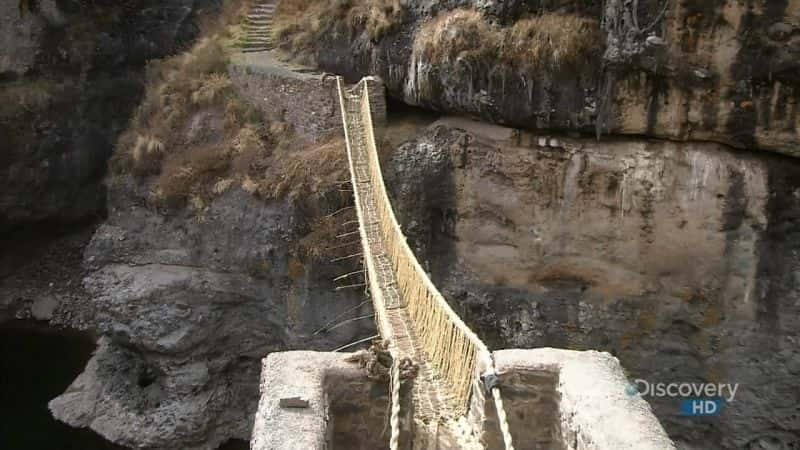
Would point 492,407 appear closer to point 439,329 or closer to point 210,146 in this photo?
point 439,329

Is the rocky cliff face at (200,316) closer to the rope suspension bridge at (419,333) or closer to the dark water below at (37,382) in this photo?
the dark water below at (37,382)

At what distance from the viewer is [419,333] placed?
20.8 feet

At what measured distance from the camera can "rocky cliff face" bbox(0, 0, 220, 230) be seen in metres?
15.7

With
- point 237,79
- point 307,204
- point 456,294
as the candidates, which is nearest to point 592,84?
point 456,294

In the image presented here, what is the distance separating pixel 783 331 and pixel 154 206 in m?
11.0

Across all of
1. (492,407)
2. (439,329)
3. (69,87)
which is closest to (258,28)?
(69,87)

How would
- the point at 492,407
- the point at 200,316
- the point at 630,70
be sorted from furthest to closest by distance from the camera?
1. the point at 200,316
2. the point at 630,70
3. the point at 492,407

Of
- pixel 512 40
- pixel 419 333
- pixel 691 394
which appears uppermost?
pixel 512 40

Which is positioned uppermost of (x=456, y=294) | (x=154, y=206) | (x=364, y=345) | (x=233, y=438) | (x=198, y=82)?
(x=198, y=82)

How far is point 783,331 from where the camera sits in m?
10.0

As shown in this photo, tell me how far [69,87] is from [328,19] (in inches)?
275

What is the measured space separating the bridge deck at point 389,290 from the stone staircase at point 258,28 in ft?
13.1

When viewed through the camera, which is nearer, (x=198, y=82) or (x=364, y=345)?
(x=364, y=345)

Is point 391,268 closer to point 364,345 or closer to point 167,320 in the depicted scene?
point 364,345
